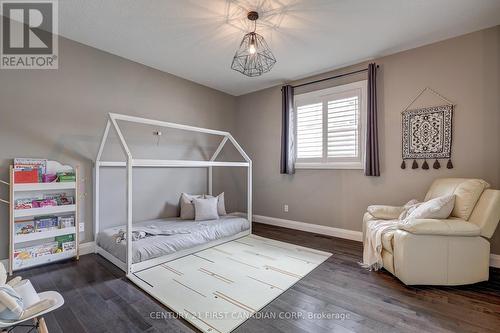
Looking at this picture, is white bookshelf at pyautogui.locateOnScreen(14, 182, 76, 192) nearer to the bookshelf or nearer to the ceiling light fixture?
the bookshelf

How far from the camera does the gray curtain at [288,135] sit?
165 inches

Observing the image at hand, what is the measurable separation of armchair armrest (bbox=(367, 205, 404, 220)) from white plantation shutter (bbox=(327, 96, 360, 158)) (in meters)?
0.94

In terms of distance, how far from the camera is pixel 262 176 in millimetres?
4703

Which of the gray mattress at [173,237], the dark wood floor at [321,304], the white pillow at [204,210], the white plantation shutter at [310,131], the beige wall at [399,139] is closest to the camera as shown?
the dark wood floor at [321,304]

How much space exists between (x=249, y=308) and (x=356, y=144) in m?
2.76

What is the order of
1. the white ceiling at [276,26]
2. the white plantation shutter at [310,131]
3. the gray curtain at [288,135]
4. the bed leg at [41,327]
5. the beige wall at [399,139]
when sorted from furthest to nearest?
the gray curtain at [288,135] < the white plantation shutter at [310,131] < the beige wall at [399,139] < the white ceiling at [276,26] < the bed leg at [41,327]

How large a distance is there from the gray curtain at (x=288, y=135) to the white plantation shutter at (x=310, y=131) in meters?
0.11

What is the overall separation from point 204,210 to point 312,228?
6.00 feet

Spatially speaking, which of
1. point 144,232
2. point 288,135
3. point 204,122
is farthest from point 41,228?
point 288,135

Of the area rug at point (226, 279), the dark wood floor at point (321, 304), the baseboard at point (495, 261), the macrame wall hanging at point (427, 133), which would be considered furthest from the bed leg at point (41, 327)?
the baseboard at point (495, 261)

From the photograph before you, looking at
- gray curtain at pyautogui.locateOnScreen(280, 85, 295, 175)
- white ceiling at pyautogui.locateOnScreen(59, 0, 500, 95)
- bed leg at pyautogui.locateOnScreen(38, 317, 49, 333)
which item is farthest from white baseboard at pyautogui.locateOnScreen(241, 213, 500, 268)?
bed leg at pyautogui.locateOnScreen(38, 317, 49, 333)

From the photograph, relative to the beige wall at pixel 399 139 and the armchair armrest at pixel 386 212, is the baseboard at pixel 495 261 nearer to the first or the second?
the beige wall at pixel 399 139

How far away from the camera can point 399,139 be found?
3.21m

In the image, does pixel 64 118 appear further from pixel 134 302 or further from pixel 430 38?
pixel 430 38
